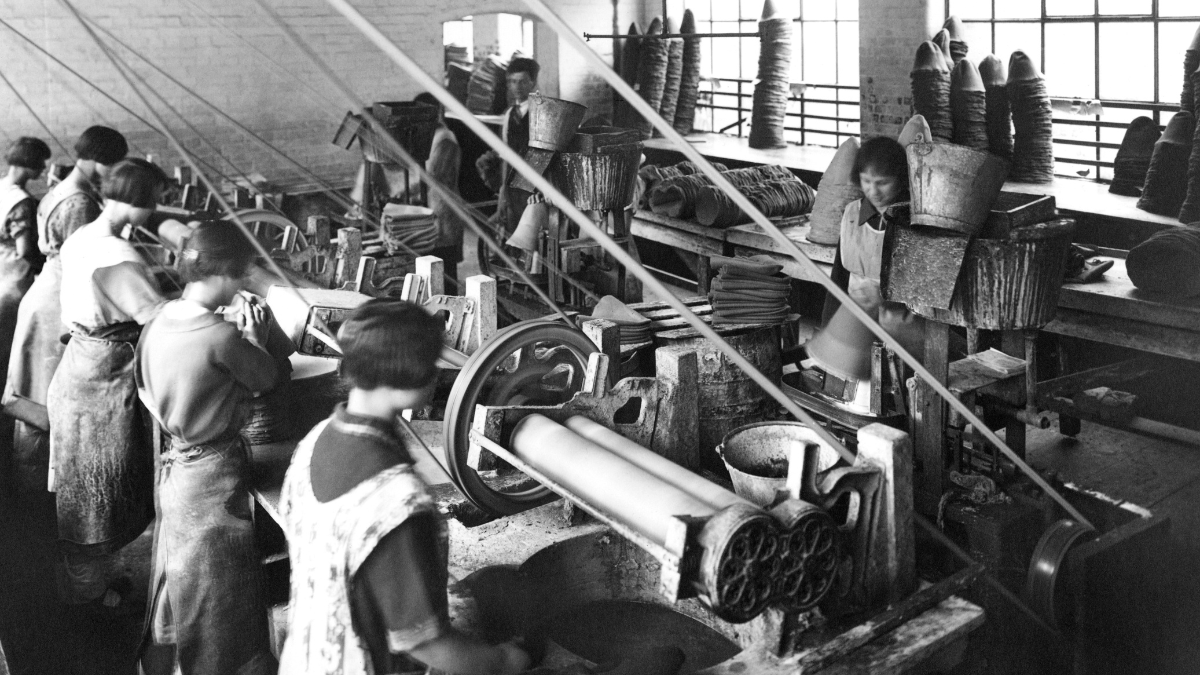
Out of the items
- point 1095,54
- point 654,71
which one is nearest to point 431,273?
point 1095,54

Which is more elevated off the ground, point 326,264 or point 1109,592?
point 326,264

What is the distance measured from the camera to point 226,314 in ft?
13.8

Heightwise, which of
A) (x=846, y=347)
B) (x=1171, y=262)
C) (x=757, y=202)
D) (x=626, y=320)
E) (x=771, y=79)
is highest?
(x=771, y=79)

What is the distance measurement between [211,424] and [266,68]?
9.10 meters

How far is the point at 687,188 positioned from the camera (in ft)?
28.6

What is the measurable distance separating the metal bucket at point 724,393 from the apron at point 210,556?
1522 millimetres

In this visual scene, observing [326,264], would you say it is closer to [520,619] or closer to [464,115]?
[520,619]

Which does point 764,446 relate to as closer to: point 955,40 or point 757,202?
point 757,202

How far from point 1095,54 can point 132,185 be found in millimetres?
7322

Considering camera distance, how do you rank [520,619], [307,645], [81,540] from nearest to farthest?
[307,645] → [520,619] → [81,540]

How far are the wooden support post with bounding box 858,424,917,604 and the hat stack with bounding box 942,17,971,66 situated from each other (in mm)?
7640

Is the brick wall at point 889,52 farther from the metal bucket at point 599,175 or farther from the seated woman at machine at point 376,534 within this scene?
the seated woman at machine at point 376,534

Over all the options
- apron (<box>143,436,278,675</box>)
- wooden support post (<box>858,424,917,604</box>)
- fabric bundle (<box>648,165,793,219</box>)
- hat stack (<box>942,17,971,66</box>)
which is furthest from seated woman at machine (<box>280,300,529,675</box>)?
hat stack (<box>942,17,971,66</box>)

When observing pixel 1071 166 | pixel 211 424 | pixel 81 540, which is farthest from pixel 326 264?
pixel 1071 166
